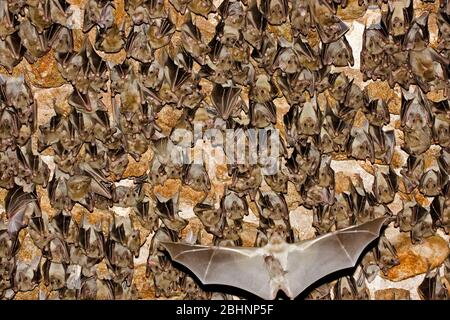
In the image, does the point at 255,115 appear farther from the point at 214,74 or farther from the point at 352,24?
the point at 352,24

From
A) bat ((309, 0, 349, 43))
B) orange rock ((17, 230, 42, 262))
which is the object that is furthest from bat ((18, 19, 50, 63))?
bat ((309, 0, 349, 43))

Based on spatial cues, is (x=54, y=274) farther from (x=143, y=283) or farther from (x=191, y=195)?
(x=191, y=195)

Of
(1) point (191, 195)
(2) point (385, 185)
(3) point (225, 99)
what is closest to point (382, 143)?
(2) point (385, 185)

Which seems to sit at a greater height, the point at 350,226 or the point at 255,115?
the point at 255,115

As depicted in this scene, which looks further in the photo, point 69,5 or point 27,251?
point 27,251

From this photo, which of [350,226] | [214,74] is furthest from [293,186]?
[214,74]

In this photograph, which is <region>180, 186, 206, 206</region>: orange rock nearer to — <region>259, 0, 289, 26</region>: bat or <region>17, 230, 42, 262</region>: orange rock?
<region>17, 230, 42, 262</region>: orange rock

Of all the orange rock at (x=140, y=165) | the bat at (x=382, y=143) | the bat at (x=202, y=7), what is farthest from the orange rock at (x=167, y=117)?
the bat at (x=382, y=143)

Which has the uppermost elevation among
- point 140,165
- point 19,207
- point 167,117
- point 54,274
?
point 167,117
